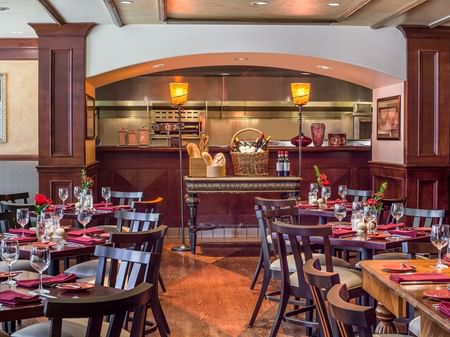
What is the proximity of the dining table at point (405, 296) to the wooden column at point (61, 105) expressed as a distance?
5.40 metres

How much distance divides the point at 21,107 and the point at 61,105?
38.0 inches

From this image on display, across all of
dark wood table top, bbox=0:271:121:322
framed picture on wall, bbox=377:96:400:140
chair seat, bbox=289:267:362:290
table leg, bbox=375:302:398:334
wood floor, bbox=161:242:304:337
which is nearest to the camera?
dark wood table top, bbox=0:271:121:322

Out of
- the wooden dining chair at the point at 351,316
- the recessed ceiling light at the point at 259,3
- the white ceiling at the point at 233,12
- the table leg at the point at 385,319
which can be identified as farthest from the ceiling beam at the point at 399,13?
the wooden dining chair at the point at 351,316

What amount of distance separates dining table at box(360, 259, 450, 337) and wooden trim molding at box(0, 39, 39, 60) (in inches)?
259

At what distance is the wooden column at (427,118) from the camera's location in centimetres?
846

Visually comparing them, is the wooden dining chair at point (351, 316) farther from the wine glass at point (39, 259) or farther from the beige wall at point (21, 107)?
the beige wall at point (21, 107)

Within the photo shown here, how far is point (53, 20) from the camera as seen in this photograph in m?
7.85

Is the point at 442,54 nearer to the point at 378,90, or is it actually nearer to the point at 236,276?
the point at 378,90

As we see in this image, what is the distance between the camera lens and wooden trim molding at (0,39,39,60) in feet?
29.0

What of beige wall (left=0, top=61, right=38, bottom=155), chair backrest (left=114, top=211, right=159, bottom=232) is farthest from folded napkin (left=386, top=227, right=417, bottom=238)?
beige wall (left=0, top=61, right=38, bottom=155)

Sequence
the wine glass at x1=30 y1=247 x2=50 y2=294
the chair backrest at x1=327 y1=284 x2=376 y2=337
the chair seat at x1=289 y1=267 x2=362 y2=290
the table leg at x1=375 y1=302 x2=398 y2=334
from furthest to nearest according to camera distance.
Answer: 1. the chair seat at x1=289 y1=267 x2=362 y2=290
2. the table leg at x1=375 y1=302 x2=398 y2=334
3. the wine glass at x1=30 y1=247 x2=50 y2=294
4. the chair backrest at x1=327 y1=284 x2=376 y2=337

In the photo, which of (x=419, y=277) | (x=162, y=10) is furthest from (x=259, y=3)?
(x=419, y=277)

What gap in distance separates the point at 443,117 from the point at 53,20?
4937 millimetres

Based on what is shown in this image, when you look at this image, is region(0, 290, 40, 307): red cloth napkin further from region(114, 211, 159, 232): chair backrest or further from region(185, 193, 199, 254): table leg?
region(185, 193, 199, 254): table leg
